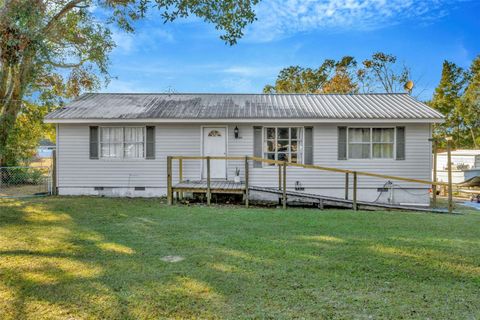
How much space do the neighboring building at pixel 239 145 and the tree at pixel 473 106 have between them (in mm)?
20804

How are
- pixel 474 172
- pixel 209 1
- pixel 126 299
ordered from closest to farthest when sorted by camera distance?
Answer: pixel 126 299
pixel 209 1
pixel 474 172

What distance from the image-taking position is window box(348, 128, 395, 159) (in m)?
Result: 10.8

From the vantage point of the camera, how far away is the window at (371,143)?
10.8 metres

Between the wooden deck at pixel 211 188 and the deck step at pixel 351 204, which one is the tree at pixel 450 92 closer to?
the deck step at pixel 351 204

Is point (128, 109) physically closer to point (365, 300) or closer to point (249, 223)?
point (249, 223)

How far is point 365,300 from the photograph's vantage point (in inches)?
122

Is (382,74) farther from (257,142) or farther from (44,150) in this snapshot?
(44,150)

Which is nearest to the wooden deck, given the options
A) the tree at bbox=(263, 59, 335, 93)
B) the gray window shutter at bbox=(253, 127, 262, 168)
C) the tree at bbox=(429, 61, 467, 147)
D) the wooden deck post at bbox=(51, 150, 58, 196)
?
the gray window shutter at bbox=(253, 127, 262, 168)

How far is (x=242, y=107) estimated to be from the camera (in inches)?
453

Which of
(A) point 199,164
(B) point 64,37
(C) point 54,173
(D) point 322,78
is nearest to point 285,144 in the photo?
(A) point 199,164

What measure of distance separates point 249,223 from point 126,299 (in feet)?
12.8

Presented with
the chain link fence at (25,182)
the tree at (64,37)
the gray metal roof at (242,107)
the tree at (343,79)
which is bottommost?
the chain link fence at (25,182)

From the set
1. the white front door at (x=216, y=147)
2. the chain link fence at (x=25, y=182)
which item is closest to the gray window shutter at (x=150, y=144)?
the white front door at (x=216, y=147)

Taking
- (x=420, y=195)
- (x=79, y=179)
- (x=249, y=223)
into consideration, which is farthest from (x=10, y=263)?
(x=420, y=195)
